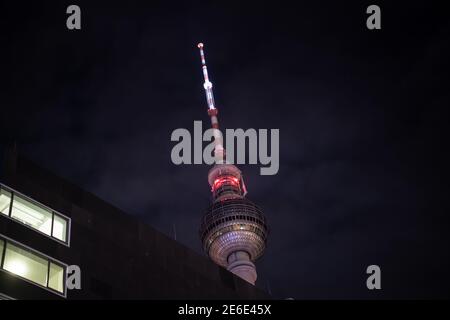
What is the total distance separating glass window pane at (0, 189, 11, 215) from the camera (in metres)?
25.9

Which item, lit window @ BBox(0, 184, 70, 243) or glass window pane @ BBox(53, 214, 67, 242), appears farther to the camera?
glass window pane @ BBox(53, 214, 67, 242)

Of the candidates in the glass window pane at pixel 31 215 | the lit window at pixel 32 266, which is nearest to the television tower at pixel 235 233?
the glass window pane at pixel 31 215

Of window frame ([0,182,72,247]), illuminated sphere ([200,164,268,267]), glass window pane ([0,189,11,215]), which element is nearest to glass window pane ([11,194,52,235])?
window frame ([0,182,72,247])

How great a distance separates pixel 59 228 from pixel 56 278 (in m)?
2.92

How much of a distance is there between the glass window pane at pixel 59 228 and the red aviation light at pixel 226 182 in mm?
96592

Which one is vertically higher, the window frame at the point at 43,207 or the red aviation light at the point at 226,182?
the red aviation light at the point at 226,182

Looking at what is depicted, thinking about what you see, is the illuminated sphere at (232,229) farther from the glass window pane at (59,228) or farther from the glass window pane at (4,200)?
the glass window pane at (4,200)

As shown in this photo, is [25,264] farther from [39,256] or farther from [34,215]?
[34,215]

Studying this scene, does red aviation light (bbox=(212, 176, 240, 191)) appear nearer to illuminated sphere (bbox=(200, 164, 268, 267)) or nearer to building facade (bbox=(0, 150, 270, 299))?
illuminated sphere (bbox=(200, 164, 268, 267))

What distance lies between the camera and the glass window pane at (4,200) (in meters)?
25.9

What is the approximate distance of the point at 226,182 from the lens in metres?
125

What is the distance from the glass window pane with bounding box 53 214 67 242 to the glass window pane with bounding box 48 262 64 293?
1.72 metres

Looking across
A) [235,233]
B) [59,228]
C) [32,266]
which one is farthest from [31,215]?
[235,233]
